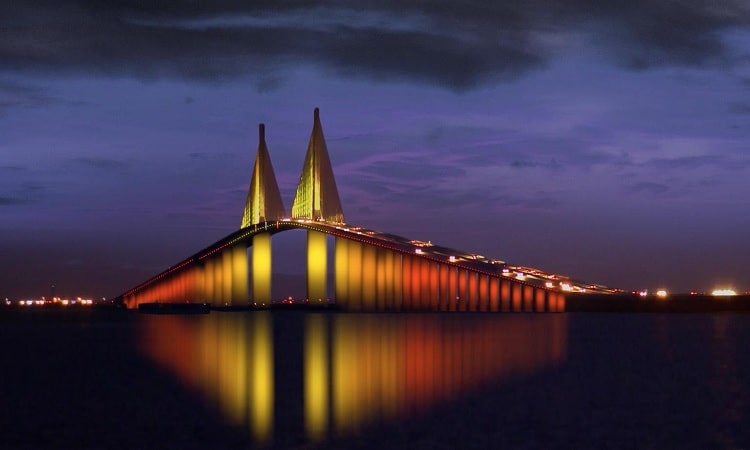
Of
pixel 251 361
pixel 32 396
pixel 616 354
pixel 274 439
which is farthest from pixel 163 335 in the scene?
pixel 274 439

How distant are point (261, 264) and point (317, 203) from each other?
9.01 metres

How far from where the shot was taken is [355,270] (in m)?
105

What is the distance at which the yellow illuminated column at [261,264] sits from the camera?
118250 mm

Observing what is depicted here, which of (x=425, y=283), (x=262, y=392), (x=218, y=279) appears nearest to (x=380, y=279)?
(x=425, y=283)

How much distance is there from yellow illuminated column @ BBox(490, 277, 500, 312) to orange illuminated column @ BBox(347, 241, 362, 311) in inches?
491

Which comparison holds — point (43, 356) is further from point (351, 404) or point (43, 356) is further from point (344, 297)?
point (344, 297)

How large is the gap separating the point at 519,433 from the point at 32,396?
14.2 m

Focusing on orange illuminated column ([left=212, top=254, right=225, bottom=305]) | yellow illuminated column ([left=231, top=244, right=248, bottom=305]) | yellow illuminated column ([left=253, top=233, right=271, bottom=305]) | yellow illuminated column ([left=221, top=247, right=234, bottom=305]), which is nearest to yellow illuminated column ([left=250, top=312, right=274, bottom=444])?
yellow illuminated column ([left=253, top=233, right=271, bottom=305])

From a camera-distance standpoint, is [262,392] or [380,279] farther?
[380,279]

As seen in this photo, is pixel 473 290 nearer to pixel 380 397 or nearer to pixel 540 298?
pixel 540 298

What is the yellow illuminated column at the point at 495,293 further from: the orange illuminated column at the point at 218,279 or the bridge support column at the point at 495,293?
the orange illuminated column at the point at 218,279

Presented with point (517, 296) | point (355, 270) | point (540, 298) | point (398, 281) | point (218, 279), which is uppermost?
point (355, 270)

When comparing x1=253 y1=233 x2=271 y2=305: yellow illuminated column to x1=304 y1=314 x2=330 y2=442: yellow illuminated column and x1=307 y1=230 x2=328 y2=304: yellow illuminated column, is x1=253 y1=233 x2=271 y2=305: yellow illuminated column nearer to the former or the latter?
x1=307 y1=230 x2=328 y2=304: yellow illuminated column

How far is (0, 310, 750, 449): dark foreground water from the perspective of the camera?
22.1m
